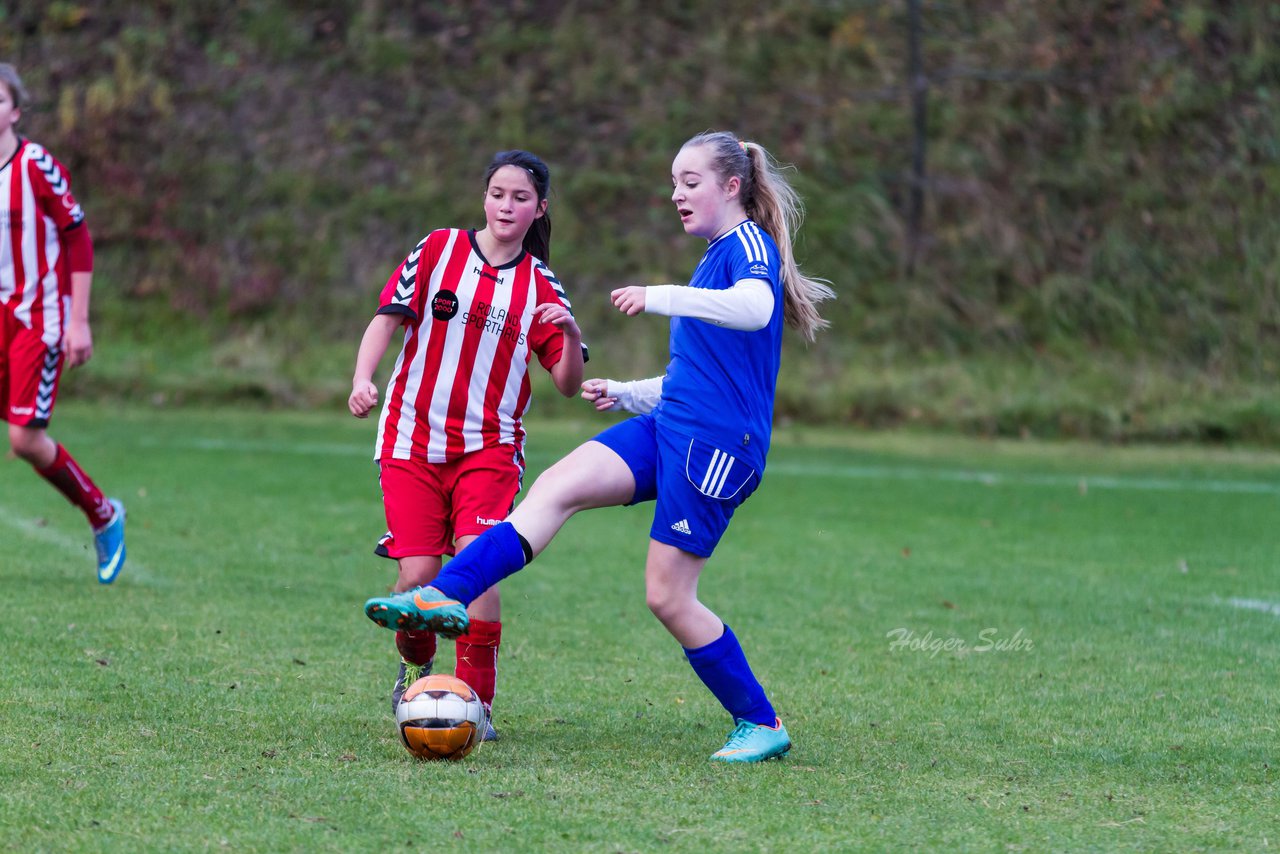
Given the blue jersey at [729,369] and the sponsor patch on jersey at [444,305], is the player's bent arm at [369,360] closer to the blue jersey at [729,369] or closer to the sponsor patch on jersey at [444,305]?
the sponsor patch on jersey at [444,305]

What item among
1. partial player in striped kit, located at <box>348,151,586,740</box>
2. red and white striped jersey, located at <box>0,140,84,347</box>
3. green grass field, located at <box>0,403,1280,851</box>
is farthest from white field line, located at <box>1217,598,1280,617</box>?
red and white striped jersey, located at <box>0,140,84,347</box>

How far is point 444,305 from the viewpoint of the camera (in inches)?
176

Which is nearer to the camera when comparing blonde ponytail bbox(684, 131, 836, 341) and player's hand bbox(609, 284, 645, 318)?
player's hand bbox(609, 284, 645, 318)

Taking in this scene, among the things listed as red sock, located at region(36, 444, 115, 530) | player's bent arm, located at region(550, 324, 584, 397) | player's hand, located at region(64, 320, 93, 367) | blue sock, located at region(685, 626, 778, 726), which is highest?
player's bent arm, located at region(550, 324, 584, 397)

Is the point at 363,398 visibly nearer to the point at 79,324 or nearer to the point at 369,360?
the point at 369,360

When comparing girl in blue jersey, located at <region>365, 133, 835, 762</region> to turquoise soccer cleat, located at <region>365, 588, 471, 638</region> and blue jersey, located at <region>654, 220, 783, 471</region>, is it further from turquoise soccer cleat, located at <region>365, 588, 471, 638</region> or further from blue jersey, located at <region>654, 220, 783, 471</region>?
turquoise soccer cleat, located at <region>365, 588, 471, 638</region>

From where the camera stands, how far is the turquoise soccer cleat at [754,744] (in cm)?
400

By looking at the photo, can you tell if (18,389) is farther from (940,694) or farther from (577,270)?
(577,270)

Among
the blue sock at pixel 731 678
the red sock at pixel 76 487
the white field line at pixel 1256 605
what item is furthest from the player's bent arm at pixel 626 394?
the white field line at pixel 1256 605

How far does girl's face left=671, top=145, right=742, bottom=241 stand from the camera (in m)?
4.05

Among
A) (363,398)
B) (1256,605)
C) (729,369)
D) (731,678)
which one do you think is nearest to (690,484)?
(729,369)

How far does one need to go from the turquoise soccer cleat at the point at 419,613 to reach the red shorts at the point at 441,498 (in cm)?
79

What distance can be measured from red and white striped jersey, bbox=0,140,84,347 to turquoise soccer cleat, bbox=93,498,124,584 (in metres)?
0.79

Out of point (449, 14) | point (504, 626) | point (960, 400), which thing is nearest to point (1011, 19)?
point (960, 400)
